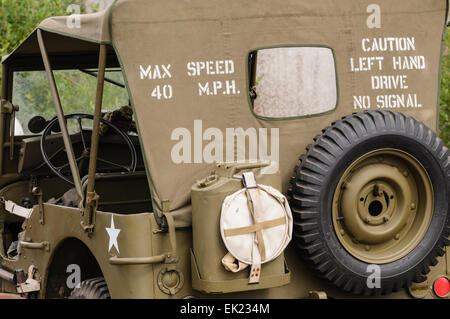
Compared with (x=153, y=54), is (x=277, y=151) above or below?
below

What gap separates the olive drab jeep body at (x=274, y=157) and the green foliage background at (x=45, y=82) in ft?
5.27

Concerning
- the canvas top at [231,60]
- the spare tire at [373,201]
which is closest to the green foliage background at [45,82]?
the canvas top at [231,60]

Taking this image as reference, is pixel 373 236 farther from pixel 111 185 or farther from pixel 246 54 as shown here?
pixel 111 185

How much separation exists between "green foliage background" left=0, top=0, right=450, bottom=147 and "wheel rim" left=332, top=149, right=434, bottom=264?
8.40ft

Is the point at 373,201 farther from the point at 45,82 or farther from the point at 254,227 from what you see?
the point at 45,82

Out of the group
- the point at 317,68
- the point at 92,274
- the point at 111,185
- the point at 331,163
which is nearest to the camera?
the point at 331,163

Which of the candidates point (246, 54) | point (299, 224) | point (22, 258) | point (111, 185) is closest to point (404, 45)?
point (246, 54)

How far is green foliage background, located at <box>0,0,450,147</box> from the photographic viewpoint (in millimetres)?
6363

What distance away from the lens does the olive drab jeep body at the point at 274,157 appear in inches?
155

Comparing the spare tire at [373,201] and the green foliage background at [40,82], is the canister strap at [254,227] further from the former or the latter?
the green foliage background at [40,82]

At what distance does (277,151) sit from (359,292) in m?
0.83

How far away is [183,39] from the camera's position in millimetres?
4094

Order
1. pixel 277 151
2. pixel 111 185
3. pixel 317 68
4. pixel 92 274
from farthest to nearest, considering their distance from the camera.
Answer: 1. pixel 111 185
2. pixel 92 274
3. pixel 317 68
4. pixel 277 151

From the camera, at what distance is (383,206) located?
14.0ft
